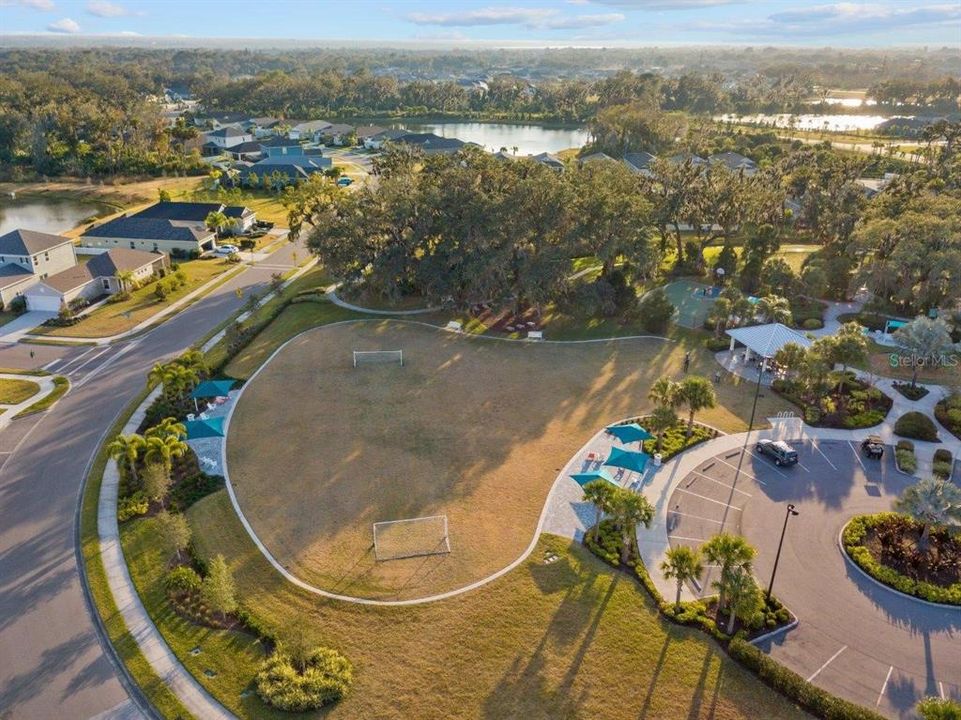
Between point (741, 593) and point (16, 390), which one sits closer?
point (741, 593)

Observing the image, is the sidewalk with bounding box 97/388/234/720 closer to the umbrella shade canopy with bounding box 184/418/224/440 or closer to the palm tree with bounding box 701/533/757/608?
the umbrella shade canopy with bounding box 184/418/224/440

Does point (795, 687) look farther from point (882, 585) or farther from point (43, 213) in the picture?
point (43, 213)

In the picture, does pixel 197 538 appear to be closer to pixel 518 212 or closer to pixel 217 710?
pixel 217 710

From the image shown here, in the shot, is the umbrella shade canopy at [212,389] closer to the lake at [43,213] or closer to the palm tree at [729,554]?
the palm tree at [729,554]

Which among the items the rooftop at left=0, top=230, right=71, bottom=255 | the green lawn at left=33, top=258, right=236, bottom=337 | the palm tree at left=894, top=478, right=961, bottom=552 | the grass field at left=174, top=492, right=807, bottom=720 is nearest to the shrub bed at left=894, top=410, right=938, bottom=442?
the palm tree at left=894, top=478, right=961, bottom=552

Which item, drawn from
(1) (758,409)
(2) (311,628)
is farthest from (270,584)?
(1) (758,409)

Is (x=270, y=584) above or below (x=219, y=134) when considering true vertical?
below

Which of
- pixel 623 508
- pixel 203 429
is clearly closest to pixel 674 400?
pixel 623 508
